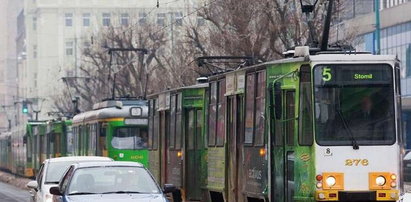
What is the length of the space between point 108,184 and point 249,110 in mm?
4178

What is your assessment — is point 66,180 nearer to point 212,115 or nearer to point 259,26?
point 212,115

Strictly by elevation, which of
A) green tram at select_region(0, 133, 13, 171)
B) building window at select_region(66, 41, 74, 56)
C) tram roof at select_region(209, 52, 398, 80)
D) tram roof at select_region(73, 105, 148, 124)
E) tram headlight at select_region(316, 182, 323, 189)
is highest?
building window at select_region(66, 41, 74, 56)

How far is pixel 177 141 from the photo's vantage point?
29.4 m

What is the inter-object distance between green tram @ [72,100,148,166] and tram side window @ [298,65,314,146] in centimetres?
1867

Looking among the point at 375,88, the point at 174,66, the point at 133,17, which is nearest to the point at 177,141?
the point at 375,88

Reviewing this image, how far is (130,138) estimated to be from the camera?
38750 millimetres

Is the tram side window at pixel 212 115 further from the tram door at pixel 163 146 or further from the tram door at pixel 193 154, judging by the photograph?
the tram door at pixel 163 146

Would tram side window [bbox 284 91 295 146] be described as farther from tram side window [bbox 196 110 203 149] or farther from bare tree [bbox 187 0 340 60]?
bare tree [bbox 187 0 340 60]

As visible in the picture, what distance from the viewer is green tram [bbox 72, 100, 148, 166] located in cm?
3847

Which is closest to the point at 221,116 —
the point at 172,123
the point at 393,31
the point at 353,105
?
the point at 353,105

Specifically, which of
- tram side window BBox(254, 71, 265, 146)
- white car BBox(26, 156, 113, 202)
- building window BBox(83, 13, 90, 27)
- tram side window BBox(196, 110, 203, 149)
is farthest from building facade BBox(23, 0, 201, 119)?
tram side window BBox(254, 71, 265, 146)

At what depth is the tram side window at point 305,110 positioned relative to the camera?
19.4 meters

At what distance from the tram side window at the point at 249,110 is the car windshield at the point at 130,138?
1654 centimetres

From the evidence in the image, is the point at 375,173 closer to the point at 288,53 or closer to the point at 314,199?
the point at 314,199
